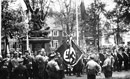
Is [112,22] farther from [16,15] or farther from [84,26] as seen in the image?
[16,15]

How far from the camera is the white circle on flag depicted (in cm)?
1858

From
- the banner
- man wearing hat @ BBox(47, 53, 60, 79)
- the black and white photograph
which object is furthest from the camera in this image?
the banner

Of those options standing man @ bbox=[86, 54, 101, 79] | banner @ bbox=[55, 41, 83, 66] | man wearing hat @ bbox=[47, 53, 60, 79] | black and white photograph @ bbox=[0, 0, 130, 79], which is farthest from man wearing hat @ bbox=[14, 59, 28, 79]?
standing man @ bbox=[86, 54, 101, 79]

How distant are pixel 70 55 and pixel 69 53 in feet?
0.73

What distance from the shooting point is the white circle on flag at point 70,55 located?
18.6m

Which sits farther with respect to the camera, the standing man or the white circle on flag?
the white circle on flag

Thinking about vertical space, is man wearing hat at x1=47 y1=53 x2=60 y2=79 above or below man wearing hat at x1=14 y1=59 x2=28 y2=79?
above

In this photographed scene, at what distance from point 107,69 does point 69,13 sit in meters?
36.2

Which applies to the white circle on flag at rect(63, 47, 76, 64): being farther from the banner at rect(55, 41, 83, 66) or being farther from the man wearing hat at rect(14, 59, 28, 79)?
the man wearing hat at rect(14, 59, 28, 79)

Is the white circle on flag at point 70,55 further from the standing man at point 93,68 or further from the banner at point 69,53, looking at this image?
the standing man at point 93,68

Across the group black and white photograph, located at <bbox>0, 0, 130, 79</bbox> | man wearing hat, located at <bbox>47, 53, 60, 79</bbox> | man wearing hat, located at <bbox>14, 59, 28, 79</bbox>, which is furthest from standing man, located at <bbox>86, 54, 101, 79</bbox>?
man wearing hat, located at <bbox>14, 59, 28, 79</bbox>

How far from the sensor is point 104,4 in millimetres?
49625

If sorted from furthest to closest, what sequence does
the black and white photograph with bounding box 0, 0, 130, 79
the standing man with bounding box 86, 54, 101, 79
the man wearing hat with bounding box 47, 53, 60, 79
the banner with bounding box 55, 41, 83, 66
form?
1. the banner with bounding box 55, 41, 83, 66
2. the black and white photograph with bounding box 0, 0, 130, 79
3. the standing man with bounding box 86, 54, 101, 79
4. the man wearing hat with bounding box 47, 53, 60, 79

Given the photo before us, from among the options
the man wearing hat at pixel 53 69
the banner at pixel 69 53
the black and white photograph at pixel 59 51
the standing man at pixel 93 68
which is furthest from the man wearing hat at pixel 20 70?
the standing man at pixel 93 68
